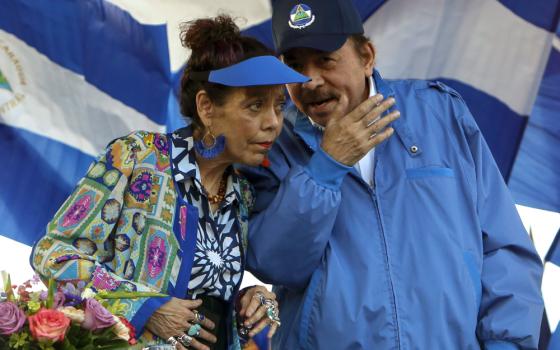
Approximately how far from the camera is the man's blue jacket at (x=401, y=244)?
2.56 meters

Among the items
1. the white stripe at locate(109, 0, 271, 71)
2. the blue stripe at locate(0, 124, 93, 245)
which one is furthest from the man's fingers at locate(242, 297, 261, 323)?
the white stripe at locate(109, 0, 271, 71)

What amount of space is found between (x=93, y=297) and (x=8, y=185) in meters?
1.24

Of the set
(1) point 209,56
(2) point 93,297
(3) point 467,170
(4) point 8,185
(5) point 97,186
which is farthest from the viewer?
(4) point 8,185

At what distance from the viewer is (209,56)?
A: 257 centimetres

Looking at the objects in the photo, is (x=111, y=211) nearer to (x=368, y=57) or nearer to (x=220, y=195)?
(x=220, y=195)

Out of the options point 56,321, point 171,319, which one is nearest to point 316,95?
point 171,319

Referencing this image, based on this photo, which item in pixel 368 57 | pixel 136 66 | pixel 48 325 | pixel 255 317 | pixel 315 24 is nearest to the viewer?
pixel 48 325

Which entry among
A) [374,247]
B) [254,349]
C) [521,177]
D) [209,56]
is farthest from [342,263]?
[521,177]

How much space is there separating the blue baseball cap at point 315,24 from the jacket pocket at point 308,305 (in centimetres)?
65

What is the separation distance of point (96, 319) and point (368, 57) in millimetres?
1292

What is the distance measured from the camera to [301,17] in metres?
2.78

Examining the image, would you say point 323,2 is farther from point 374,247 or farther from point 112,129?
point 112,129

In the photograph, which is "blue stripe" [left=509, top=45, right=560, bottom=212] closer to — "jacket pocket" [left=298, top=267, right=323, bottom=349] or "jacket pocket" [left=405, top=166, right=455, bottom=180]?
"jacket pocket" [left=405, top=166, right=455, bottom=180]

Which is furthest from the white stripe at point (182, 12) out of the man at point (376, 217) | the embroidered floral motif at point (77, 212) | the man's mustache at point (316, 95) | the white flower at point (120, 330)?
the white flower at point (120, 330)
